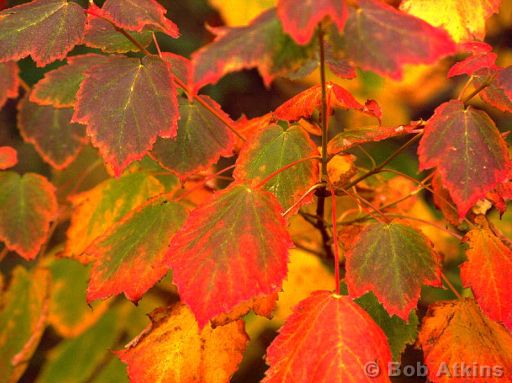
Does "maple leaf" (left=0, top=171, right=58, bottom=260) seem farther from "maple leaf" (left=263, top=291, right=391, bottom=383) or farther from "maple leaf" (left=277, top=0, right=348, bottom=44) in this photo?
"maple leaf" (left=277, top=0, right=348, bottom=44)

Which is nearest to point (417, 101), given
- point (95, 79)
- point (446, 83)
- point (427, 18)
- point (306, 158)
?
point (446, 83)

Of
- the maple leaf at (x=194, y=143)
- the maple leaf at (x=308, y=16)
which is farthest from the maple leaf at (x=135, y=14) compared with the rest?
the maple leaf at (x=308, y=16)

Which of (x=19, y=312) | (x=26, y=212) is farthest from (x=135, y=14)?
(x=19, y=312)

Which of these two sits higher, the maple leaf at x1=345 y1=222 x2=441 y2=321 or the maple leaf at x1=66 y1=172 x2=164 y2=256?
the maple leaf at x1=66 y1=172 x2=164 y2=256

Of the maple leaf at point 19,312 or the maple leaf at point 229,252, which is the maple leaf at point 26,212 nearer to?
the maple leaf at point 19,312

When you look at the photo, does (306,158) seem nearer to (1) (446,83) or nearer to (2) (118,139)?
(2) (118,139)

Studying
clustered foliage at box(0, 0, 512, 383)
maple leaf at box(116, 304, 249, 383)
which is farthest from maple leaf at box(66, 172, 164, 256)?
maple leaf at box(116, 304, 249, 383)

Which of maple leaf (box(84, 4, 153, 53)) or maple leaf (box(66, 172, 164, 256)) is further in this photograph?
maple leaf (box(66, 172, 164, 256))
